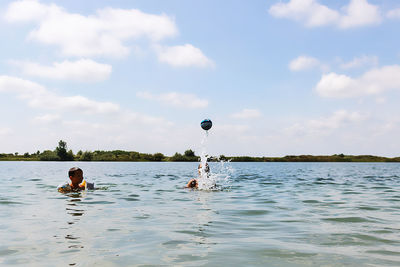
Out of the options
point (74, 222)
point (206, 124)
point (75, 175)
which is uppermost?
point (206, 124)

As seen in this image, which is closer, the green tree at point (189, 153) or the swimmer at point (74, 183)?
the swimmer at point (74, 183)

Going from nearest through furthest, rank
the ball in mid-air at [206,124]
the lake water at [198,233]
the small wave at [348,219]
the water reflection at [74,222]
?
the lake water at [198,233]
the water reflection at [74,222]
the small wave at [348,219]
the ball in mid-air at [206,124]

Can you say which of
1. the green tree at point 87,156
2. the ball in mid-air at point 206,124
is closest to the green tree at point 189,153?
the green tree at point 87,156

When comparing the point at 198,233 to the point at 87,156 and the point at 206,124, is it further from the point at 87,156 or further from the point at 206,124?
the point at 87,156

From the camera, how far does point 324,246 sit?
7.44m

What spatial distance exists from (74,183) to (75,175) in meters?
0.70

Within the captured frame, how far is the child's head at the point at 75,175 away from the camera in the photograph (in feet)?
56.6

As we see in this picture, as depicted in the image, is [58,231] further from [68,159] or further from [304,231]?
[68,159]

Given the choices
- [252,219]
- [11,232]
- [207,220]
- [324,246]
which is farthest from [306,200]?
[11,232]

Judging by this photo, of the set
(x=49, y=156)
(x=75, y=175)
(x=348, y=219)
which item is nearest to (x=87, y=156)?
(x=49, y=156)

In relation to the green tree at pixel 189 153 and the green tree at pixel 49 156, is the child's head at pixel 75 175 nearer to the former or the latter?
the green tree at pixel 189 153

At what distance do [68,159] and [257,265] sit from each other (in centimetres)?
14055

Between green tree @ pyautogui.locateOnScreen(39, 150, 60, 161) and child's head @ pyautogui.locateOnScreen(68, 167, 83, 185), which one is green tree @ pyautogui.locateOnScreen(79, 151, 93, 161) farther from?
child's head @ pyautogui.locateOnScreen(68, 167, 83, 185)

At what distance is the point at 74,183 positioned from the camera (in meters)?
17.9
